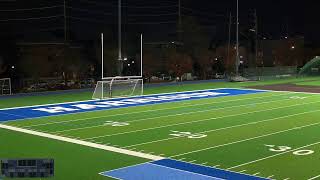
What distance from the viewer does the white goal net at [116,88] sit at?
911 inches

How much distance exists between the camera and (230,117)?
16750 mm

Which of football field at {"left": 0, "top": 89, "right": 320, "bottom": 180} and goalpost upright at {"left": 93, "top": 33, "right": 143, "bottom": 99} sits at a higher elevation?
goalpost upright at {"left": 93, "top": 33, "right": 143, "bottom": 99}

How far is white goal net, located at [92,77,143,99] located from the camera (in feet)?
75.9

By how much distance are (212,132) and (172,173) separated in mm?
4636

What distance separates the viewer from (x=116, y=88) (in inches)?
937

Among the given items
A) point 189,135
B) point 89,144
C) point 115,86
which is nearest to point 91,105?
point 115,86

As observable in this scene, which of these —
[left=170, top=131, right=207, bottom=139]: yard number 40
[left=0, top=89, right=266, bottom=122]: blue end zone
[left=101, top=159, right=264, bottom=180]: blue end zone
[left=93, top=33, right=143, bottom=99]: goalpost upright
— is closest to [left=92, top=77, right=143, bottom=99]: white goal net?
[left=93, top=33, right=143, bottom=99]: goalpost upright

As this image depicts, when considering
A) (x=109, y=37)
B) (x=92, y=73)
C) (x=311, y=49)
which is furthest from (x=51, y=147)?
(x=311, y=49)

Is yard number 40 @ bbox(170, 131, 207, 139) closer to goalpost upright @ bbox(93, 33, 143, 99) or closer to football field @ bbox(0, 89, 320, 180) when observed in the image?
football field @ bbox(0, 89, 320, 180)

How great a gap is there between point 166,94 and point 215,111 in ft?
23.8

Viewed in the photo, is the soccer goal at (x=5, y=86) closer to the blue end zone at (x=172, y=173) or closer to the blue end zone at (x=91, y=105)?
the blue end zone at (x=91, y=105)

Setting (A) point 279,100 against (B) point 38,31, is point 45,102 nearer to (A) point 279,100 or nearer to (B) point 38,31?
(A) point 279,100

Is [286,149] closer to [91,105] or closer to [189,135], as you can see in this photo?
[189,135]

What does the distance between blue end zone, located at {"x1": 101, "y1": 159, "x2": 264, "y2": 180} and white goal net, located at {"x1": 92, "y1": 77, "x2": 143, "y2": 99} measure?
13.1 metres
